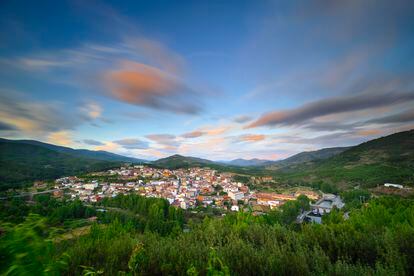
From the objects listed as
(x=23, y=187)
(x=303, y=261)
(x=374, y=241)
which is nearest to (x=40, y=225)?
(x=303, y=261)

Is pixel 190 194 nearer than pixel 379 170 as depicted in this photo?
Yes

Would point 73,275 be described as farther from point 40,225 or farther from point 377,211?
point 377,211

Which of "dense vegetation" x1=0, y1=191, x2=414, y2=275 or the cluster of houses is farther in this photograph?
the cluster of houses

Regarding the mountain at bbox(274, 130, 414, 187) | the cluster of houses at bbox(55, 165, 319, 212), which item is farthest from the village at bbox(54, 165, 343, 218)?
the mountain at bbox(274, 130, 414, 187)

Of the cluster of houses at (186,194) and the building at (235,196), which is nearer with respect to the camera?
the cluster of houses at (186,194)

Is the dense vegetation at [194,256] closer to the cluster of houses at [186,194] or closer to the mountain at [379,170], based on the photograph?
the cluster of houses at [186,194]

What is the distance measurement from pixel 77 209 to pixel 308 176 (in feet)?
324

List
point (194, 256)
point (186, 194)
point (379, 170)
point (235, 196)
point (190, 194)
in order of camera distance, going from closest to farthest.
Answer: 1. point (194, 256)
2. point (186, 194)
3. point (235, 196)
4. point (190, 194)
5. point (379, 170)

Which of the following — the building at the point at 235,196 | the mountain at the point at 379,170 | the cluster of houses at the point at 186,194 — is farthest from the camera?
the mountain at the point at 379,170

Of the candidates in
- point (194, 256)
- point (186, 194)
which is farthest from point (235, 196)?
point (194, 256)

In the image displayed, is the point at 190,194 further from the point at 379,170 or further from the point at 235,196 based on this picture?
the point at 379,170

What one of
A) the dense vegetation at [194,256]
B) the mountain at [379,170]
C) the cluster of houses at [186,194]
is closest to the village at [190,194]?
the cluster of houses at [186,194]

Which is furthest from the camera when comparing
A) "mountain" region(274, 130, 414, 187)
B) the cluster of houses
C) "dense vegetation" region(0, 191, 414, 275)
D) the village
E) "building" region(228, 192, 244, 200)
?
"mountain" region(274, 130, 414, 187)

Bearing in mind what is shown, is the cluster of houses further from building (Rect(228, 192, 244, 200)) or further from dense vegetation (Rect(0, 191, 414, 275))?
dense vegetation (Rect(0, 191, 414, 275))
